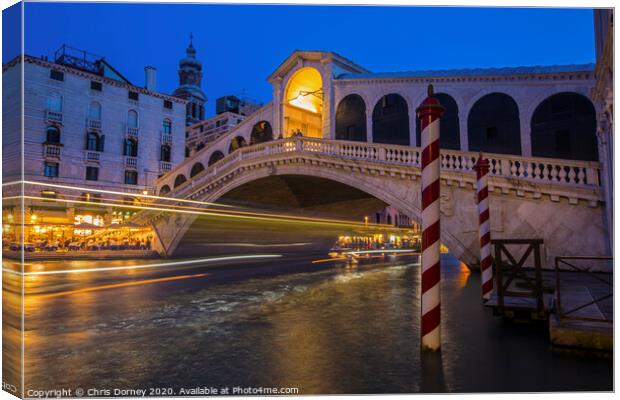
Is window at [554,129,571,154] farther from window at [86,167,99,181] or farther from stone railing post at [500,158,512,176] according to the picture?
window at [86,167,99,181]

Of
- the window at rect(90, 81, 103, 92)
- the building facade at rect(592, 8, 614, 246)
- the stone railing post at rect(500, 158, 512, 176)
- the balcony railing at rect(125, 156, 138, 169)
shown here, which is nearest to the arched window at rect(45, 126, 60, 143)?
the building facade at rect(592, 8, 614, 246)

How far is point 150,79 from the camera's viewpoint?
22562 millimetres

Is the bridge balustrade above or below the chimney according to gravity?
below

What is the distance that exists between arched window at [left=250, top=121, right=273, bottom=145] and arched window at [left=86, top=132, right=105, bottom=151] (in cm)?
729

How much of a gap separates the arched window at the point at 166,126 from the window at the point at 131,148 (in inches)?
112

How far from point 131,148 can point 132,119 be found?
1539 mm

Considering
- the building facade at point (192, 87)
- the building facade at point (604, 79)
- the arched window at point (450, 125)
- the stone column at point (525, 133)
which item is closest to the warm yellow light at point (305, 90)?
the arched window at point (450, 125)

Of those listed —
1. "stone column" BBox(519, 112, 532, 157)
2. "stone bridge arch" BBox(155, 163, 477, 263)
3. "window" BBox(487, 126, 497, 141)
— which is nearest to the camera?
"stone bridge arch" BBox(155, 163, 477, 263)

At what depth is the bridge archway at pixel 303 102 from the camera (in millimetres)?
18594

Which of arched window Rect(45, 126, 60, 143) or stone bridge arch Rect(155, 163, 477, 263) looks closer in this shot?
arched window Rect(45, 126, 60, 143)

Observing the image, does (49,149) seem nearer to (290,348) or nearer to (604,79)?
(290,348)

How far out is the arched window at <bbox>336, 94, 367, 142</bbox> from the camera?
15.8 m

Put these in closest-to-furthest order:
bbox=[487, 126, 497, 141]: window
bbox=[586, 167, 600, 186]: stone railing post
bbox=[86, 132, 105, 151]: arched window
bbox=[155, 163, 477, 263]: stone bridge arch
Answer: bbox=[586, 167, 600, 186]: stone railing post < bbox=[155, 163, 477, 263]: stone bridge arch < bbox=[487, 126, 497, 141]: window < bbox=[86, 132, 105, 151]: arched window

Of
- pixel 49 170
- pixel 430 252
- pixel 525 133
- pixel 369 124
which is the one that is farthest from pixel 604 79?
pixel 49 170
